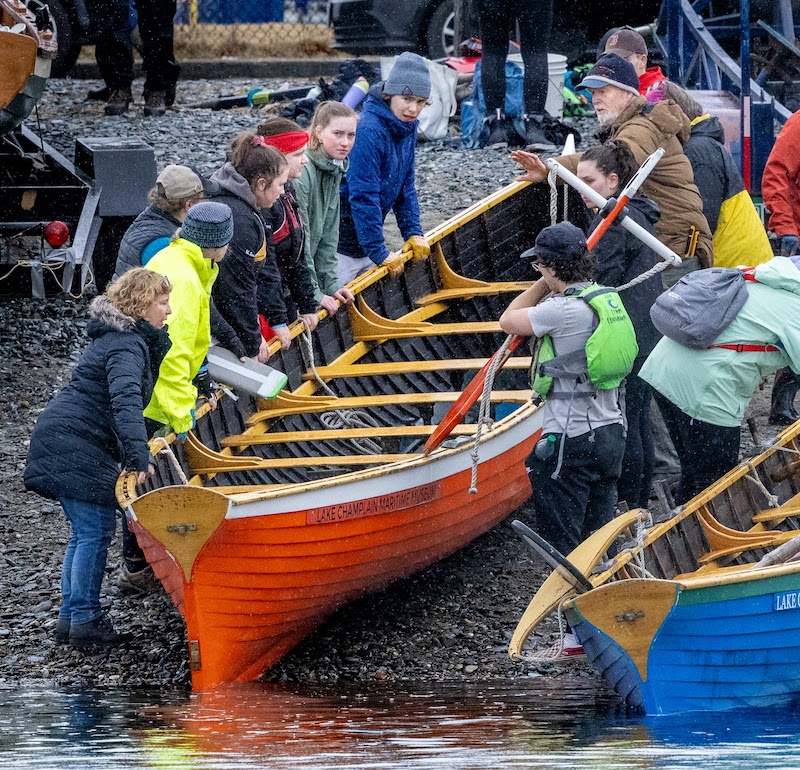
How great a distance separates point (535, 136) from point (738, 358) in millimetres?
7695

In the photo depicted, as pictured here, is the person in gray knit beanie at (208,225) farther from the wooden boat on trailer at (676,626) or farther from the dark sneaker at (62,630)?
the wooden boat on trailer at (676,626)

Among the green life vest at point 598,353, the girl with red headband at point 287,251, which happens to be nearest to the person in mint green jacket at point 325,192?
the girl with red headband at point 287,251

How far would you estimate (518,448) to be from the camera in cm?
819

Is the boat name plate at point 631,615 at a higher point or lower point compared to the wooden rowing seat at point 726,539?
higher

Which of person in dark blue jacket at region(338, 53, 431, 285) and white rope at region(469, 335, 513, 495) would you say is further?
person in dark blue jacket at region(338, 53, 431, 285)

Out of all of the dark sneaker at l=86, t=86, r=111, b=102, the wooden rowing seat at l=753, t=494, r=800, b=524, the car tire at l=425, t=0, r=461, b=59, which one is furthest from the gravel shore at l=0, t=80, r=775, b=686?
the car tire at l=425, t=0, r=461, b=59

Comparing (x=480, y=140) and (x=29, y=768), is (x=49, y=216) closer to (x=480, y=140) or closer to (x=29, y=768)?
(x=480, y=140)

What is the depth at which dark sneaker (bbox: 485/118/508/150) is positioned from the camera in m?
14.9

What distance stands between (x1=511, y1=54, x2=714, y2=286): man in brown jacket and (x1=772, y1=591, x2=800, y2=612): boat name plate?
8.21 feet

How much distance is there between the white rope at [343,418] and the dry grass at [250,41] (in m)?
12.2

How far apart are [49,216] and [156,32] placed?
4.21 m

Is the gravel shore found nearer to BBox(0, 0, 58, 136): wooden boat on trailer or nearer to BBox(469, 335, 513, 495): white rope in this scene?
BBox(469, 335, 513, 495): white rope

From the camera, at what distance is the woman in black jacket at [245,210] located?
7.88 meters

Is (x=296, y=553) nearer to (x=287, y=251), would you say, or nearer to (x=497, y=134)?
(x=287, y=251)
